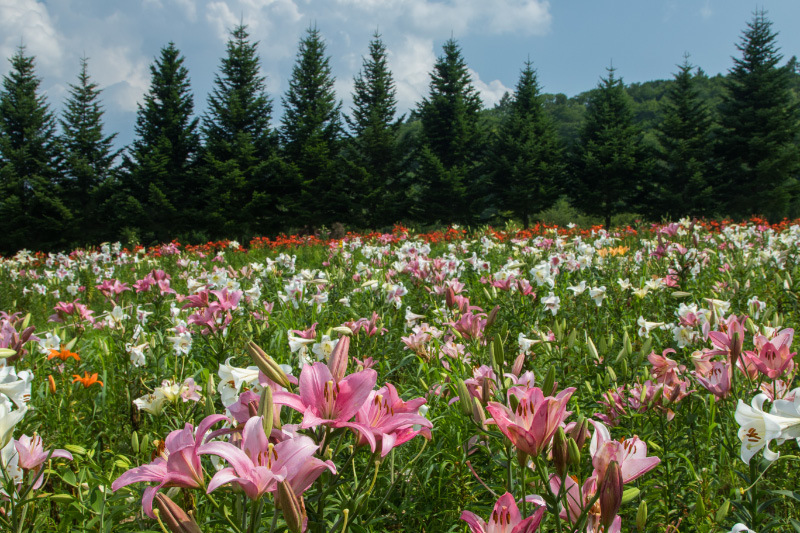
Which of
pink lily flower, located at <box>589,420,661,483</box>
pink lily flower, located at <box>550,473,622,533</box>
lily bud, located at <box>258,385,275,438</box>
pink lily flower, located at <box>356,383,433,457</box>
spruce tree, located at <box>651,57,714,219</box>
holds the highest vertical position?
spruce tree, located at <box>651,57,714,219</box>

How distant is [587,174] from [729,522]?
25.5 meters

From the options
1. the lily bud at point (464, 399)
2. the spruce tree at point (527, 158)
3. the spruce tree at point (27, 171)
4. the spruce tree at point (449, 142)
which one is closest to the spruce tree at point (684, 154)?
the spruce tree at point (527, 158)

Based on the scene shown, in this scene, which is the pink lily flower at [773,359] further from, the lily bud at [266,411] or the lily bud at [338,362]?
the lily bud at [266,411]

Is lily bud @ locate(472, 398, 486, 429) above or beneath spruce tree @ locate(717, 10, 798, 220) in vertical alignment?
beneath

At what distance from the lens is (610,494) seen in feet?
2.45

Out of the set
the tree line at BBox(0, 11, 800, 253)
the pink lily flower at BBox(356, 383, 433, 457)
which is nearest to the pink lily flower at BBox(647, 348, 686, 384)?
the pink lily flower at BBox(356, 383, 433, 457)

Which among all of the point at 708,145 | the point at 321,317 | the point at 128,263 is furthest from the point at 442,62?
the point at 321,317

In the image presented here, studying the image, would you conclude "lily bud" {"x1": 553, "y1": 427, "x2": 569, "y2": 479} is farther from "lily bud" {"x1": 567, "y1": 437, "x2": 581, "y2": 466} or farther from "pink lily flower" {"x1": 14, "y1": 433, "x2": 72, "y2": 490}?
"pink lily flower" {"x1": 14, "y1": 433, "x2": 72, "y2": 490}

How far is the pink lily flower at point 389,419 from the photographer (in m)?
0.78

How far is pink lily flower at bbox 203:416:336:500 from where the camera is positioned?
2.13ft

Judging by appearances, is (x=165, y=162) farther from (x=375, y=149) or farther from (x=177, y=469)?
(x=177, y=469)

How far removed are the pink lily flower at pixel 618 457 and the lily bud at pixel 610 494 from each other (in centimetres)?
4

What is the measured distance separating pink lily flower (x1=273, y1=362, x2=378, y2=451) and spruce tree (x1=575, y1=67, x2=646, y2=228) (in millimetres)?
25325

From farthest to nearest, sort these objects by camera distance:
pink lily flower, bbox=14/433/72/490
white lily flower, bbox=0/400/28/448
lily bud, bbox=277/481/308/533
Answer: pink lily flower, bbox=14/433/72/490 → white lily flower, bbox=0/400/28/448 → lily bud, bbox=277/481/308/533
